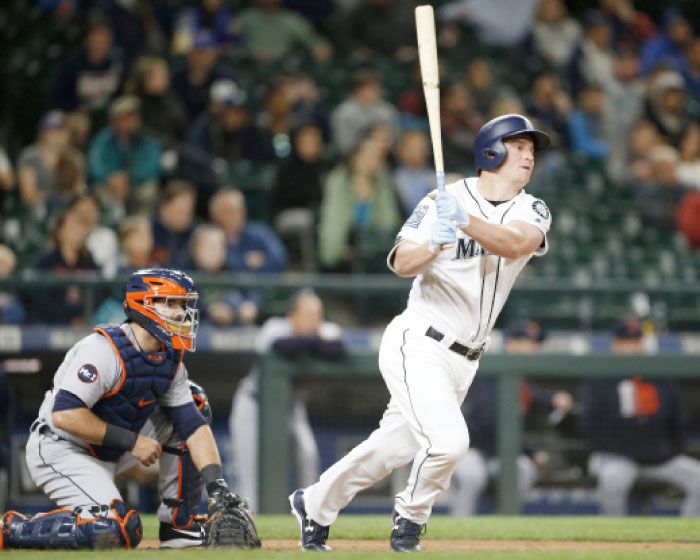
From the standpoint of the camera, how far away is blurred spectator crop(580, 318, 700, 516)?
7688 millimetres

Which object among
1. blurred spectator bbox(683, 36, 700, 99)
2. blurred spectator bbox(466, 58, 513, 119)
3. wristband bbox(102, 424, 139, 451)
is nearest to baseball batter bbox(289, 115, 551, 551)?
wristband bbox(102, 424, 139, 451)

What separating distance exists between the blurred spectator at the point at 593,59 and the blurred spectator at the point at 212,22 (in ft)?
12.5

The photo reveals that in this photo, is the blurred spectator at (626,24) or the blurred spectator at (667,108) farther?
the blurred spectator at (626,24)

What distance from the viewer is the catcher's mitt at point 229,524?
14.5 feet

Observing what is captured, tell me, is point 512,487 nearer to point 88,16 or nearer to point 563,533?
point 563,533

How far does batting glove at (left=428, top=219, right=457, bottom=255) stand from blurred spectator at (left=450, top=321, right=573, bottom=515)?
12.0 feet

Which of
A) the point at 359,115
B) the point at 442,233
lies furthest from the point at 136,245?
the point at 442,233

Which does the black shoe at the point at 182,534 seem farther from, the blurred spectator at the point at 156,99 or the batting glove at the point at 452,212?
the blurred spectator at the point at 156,99

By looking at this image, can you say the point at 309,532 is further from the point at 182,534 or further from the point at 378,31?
the point at 378,31

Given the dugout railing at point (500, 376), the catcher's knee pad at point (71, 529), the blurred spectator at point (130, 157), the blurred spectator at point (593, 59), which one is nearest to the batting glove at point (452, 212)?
the catcher's knee pad at point (71, 529)

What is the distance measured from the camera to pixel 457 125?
10.9 metres

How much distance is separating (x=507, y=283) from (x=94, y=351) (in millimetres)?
1655

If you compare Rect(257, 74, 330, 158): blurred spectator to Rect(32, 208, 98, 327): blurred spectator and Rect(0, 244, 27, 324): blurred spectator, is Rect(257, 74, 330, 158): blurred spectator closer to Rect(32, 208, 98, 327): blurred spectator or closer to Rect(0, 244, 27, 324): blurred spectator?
Rect(32, 208, 98, 327): blurred spectator

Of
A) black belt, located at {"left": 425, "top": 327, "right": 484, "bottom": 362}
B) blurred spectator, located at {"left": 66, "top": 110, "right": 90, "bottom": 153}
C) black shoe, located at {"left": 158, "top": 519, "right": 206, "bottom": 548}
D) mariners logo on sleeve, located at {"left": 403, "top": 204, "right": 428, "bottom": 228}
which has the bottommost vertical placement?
black shoe, located at {"left": 158, "top": 519, "right": 206, "bottom": 548}
